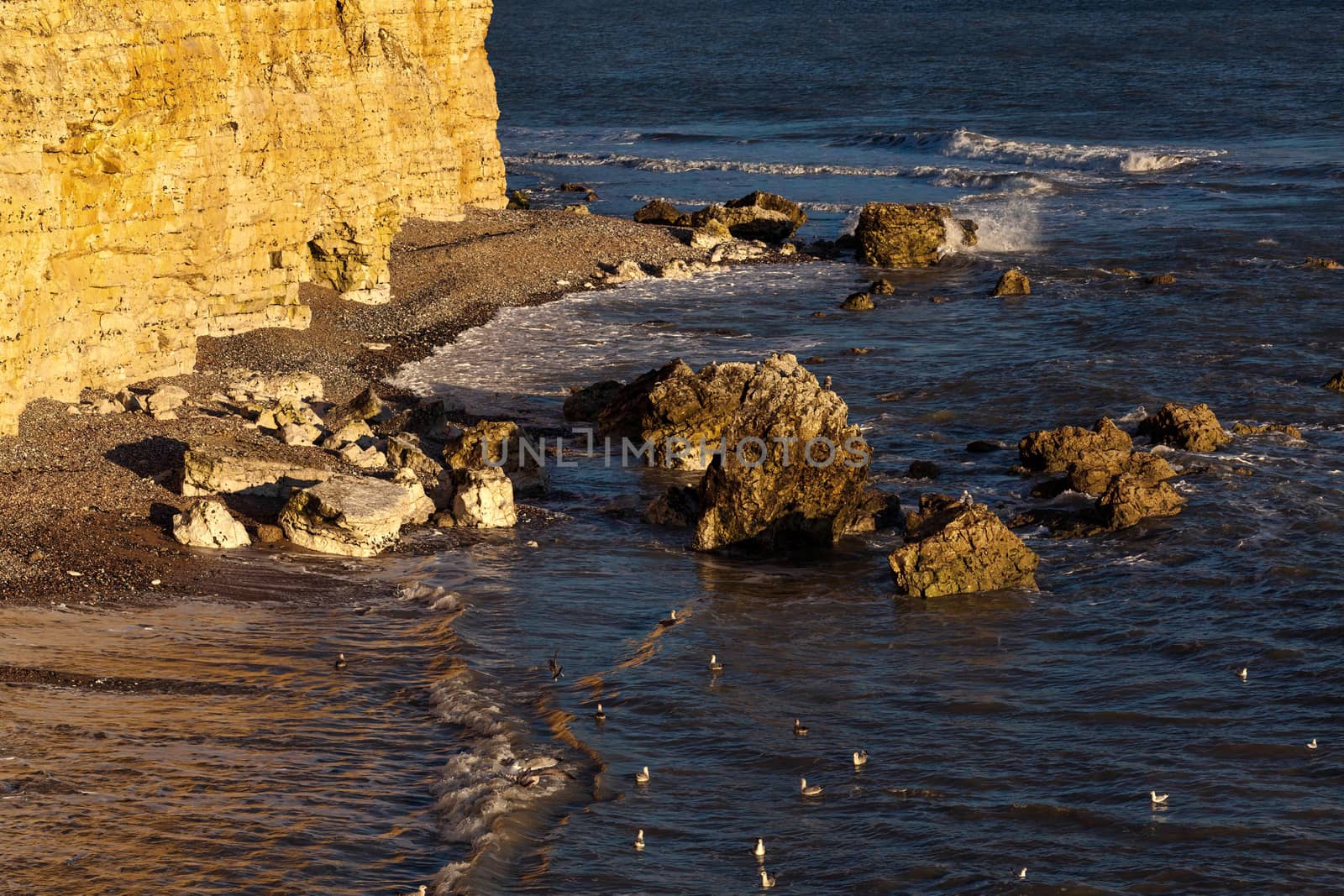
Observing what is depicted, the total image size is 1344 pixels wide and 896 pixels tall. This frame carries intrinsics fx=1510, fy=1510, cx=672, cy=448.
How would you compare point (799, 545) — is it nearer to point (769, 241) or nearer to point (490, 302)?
point (490, 302)

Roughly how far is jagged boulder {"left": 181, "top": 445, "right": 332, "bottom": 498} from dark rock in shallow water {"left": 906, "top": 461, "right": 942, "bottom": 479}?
878cm

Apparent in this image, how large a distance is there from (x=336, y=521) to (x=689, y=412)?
6926mm

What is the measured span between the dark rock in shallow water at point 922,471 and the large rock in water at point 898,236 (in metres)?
18.5

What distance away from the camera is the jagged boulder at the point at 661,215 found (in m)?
46.8

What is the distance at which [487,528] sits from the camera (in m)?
20.4

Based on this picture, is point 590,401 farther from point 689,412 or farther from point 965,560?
point 965,560

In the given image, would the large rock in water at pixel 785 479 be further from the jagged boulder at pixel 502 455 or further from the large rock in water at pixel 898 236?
the large rock in water at pixel 898 236

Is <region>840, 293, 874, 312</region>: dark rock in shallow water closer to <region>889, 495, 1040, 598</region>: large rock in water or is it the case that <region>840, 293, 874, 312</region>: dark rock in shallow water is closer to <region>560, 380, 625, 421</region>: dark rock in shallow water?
<region>560, 380, 625, 421</region>: dark rock in shallow water

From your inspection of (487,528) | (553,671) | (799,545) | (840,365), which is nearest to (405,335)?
(840,365)

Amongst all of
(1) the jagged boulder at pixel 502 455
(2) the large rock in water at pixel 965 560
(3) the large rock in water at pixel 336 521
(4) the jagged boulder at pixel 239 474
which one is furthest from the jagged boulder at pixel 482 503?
(2) the large rock in water at pixel 965 560

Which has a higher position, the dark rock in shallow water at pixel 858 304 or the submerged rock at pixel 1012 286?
the submerged rock at pixel 1012 286

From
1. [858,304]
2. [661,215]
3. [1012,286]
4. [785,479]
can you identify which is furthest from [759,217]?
[785,479]

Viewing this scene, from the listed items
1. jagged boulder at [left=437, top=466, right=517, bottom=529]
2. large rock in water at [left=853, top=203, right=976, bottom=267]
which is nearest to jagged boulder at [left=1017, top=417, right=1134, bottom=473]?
jagged boulder at [left=437, top=466, right=517, bottom=529]

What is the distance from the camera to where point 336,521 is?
61.7ft
